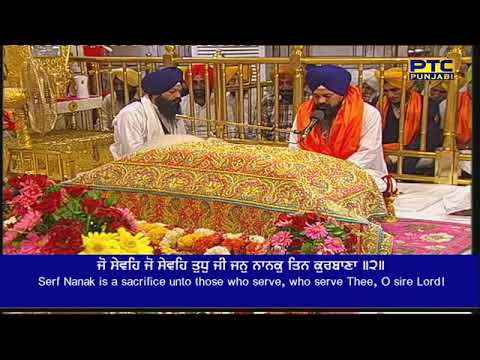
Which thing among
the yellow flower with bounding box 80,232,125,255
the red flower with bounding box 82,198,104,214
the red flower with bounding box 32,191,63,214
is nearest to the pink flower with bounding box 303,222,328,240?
the yellow flower with bounding box 80,232,125,255

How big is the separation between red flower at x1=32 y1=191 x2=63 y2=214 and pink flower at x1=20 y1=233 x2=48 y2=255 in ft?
0.38

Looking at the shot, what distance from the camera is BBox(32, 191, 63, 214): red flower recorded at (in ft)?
9.30

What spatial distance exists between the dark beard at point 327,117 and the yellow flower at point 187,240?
2.29 ft

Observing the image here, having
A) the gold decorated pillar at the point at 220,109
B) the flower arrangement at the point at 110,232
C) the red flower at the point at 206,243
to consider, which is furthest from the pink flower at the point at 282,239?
the gold decorated pillar at the point at 220,109

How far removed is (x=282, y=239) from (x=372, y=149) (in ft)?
1.77

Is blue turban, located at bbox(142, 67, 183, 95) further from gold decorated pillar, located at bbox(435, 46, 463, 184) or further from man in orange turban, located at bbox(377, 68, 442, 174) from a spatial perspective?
gold decorated pillar, located at bbox(435, 46, 463, 184)

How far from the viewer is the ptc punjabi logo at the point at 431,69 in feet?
8.84

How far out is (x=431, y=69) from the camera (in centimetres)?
271

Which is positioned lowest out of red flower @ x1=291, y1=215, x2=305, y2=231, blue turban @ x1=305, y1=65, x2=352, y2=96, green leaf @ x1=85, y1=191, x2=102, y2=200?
red flower @ x1=291, y1=215, x2=305, y2=231

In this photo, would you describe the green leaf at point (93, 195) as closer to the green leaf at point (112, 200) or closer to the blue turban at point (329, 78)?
the green leaf at point (112, 200)

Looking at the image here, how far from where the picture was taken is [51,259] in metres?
2.77

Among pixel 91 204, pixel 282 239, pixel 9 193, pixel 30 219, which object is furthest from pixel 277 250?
pixel 9 193

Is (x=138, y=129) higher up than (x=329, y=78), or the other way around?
(x=329, y=78)

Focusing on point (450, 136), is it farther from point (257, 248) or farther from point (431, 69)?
point (257, 248)
